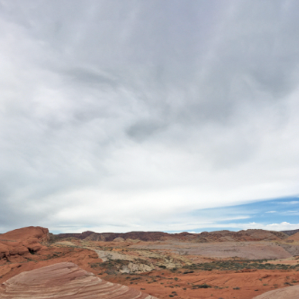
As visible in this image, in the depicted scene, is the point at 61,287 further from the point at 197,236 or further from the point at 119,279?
the point at 197,236

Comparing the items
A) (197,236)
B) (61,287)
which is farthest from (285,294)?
(197,236)

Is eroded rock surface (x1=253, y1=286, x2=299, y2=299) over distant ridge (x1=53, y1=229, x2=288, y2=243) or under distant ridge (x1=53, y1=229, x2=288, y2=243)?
over

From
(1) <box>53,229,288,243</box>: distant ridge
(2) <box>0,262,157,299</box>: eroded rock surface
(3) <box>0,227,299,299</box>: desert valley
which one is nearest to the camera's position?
(2) <box>0,262,157,299</box>: eroded rock surface

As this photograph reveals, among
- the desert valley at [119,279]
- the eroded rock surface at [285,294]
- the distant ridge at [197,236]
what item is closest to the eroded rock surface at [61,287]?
the desert valley at [119,279]

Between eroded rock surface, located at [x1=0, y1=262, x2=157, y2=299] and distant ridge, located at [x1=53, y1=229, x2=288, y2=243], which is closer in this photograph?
eroded rock surface, located at [x1=0, y1=262, x2=157, y2=299]

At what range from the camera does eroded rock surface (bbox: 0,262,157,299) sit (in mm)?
6500

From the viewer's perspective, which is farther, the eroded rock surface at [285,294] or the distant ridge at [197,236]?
the distant ridge at [197,236]

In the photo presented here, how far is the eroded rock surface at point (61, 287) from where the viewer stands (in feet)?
21.3

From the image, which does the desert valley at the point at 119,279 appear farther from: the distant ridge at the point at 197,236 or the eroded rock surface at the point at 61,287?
the distant ridge at the point at 197,236

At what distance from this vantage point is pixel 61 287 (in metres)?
6.74

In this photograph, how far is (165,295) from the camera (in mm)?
11680

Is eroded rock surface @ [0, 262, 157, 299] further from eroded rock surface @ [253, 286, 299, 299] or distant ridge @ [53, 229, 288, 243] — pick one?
distant ridge @ [53, 229, 288, 243]

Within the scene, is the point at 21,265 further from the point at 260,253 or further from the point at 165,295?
the point at 260,253

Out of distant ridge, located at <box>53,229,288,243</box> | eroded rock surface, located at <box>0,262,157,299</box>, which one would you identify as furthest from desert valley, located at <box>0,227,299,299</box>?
distant ridge, located at <box>53,229,288,243</box>
